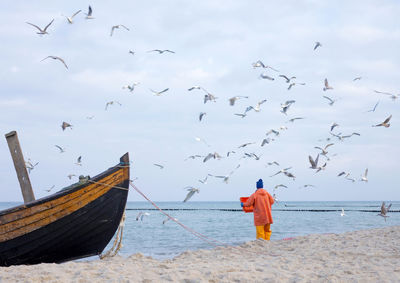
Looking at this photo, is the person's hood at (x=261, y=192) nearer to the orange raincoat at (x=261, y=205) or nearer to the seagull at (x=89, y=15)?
the orange raincoat at (x=261, y=205)

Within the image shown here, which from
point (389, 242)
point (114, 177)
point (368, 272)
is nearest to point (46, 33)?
point (114, 177)

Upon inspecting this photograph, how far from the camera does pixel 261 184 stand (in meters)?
11.8

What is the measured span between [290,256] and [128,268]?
12.4ft

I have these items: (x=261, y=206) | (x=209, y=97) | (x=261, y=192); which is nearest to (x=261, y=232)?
(x=261, y=206)

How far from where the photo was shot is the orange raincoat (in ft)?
36.6

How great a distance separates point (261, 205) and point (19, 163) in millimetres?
6810

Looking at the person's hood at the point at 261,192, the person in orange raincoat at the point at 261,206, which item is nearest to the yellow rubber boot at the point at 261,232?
the person in orange raincoat at the point at 261,206

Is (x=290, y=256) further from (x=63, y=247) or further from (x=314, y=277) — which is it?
(x=63, y=247)

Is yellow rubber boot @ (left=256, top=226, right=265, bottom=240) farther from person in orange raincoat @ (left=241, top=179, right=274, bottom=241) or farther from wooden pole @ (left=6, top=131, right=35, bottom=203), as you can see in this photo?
wooden pole @ (left=6, top=131, right=35, bottom=203)

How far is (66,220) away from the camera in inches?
370

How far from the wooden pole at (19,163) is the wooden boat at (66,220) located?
2.15 m

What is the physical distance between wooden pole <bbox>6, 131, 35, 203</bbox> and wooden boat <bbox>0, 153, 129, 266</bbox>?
2153 mm

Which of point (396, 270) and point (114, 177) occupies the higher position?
point (114, 177)

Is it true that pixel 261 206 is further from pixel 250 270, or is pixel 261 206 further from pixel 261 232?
pixel 250 270
